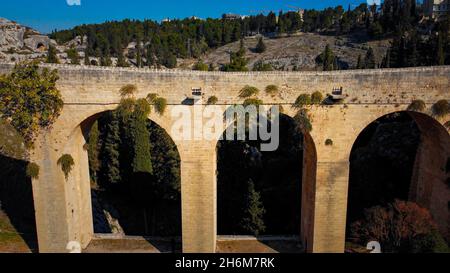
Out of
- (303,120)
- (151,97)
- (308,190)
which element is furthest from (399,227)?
(151,97)

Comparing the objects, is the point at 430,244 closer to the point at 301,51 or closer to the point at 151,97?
the point at 151,97

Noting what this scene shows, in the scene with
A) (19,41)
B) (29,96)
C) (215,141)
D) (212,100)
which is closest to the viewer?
→ (29,96)

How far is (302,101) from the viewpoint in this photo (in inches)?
535

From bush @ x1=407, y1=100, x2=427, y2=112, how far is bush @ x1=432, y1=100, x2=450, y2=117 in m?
0.41

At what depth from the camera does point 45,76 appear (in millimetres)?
13422

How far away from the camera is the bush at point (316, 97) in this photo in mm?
13539

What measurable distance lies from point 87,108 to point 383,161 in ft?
60.0

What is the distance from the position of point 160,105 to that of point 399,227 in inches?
415

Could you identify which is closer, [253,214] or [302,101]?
[302,101]

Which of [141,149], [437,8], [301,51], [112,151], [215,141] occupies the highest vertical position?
[437,8]

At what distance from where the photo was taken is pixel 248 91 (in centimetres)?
1355

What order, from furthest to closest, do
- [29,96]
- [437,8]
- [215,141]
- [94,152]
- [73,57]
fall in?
[437,8]
[73,57]
[94,152]
[215,141]
[29,96]

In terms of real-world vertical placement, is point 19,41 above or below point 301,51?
above

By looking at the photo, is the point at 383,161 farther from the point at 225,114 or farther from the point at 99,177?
the point at 99,177
